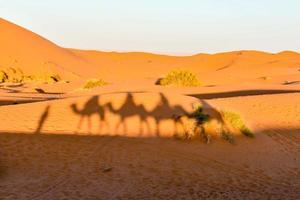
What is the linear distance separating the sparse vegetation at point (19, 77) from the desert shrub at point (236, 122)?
30.9 m

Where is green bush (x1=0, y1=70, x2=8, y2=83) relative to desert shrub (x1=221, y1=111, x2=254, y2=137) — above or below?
above

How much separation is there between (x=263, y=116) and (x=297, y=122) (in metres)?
1.52

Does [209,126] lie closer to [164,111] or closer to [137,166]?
[164,111]

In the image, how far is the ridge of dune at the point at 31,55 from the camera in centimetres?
5841

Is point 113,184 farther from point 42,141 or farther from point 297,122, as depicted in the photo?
point 297,122

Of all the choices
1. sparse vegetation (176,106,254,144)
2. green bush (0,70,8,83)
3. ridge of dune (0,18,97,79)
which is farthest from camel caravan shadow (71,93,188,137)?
ridge of dune (0,18,97,79)

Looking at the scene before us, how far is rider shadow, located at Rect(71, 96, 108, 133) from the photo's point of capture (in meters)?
15.4

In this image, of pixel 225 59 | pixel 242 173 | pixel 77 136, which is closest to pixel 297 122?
pixel 242 173

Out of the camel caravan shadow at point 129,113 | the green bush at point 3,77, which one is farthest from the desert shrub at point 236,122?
the green bush at point 3,77

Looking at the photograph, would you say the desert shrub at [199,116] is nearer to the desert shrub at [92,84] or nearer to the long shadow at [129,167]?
the long shadow at [129,167]

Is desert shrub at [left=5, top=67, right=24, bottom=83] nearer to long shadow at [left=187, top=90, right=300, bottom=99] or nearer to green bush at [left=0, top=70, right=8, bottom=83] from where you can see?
green bush at [left=0, top=70, right=8, bottom=83]

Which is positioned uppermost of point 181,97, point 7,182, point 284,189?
point 181,97

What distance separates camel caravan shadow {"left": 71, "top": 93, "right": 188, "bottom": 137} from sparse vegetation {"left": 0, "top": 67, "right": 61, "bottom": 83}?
28.4 m

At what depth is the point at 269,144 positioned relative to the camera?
15125mm
